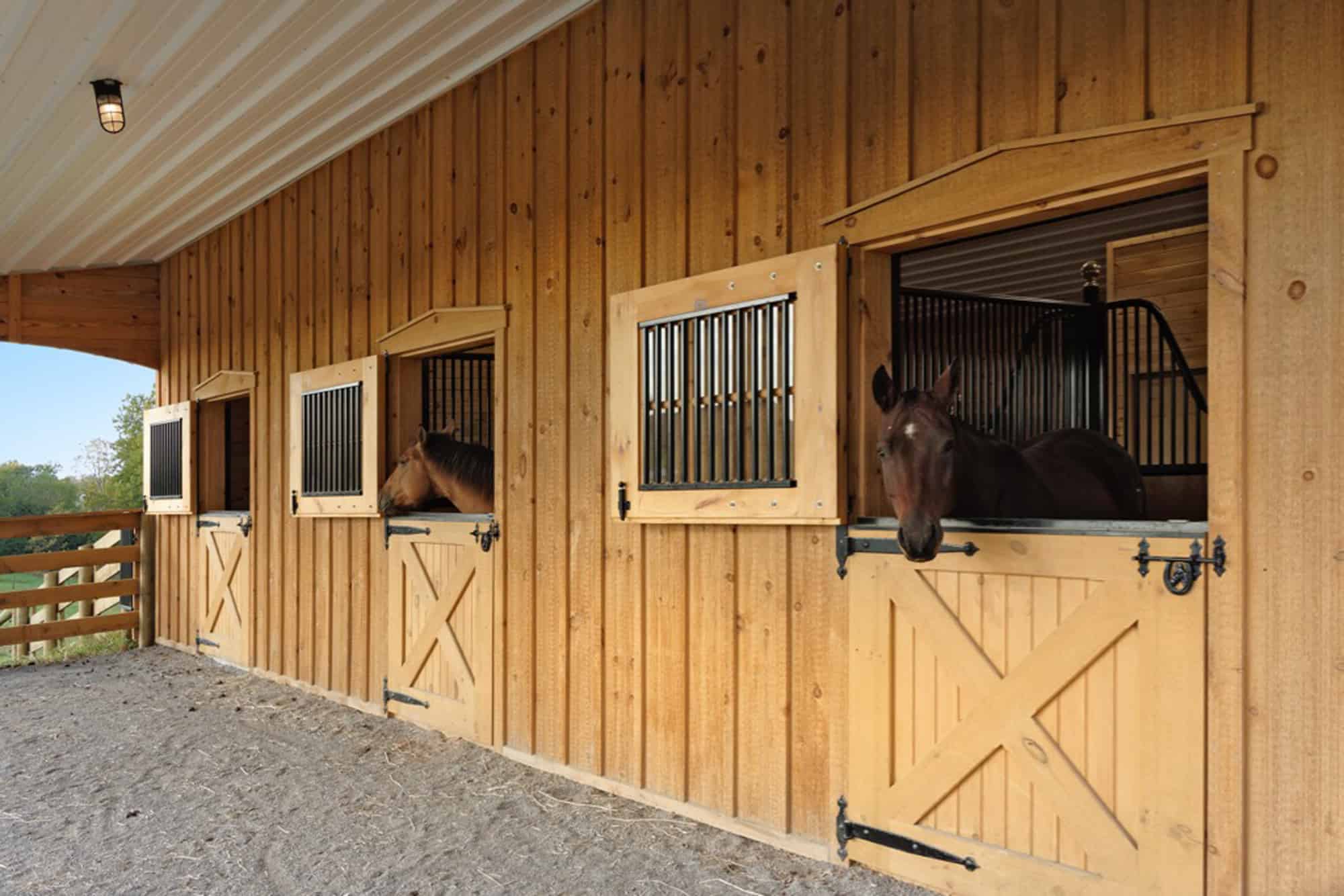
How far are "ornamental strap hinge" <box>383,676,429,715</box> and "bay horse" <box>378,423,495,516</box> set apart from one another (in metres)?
0.85

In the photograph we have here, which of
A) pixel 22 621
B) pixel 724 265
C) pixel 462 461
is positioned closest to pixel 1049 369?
pixel 724 265

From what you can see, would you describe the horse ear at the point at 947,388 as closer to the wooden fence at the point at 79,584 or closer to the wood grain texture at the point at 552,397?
the wood grain texture at the point at 552,397

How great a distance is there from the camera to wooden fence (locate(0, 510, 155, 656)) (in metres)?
6.44

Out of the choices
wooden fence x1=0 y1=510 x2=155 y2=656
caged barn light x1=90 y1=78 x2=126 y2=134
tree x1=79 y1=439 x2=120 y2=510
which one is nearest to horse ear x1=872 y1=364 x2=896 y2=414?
caged barn light x1=90 y1=78 x2=126 y2=134

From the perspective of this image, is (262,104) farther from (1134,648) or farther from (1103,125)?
(1134,648)

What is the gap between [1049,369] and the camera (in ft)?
13.5

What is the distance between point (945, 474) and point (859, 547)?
0.39 m

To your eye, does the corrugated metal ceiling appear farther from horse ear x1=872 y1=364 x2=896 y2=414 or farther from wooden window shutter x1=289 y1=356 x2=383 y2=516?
horse ear x1=872 y1=364 x2=896 y2=414

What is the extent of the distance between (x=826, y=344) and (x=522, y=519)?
1.69 metres

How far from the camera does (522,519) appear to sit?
149 inches

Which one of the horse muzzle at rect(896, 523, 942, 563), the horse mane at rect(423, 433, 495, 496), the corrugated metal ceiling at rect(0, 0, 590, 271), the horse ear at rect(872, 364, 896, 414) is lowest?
the horse muzzle at rect(896, 523, 942, 563)

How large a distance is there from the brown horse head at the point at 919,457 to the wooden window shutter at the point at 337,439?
117 inches

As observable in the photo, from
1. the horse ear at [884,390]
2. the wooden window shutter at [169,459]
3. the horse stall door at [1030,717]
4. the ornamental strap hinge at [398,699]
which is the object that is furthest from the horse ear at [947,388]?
the wooden window shutter at [169,459]

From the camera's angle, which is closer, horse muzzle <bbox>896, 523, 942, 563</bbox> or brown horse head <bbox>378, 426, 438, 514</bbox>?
horse muzzle <bbox>896, 523, 942, 563</bbox>
